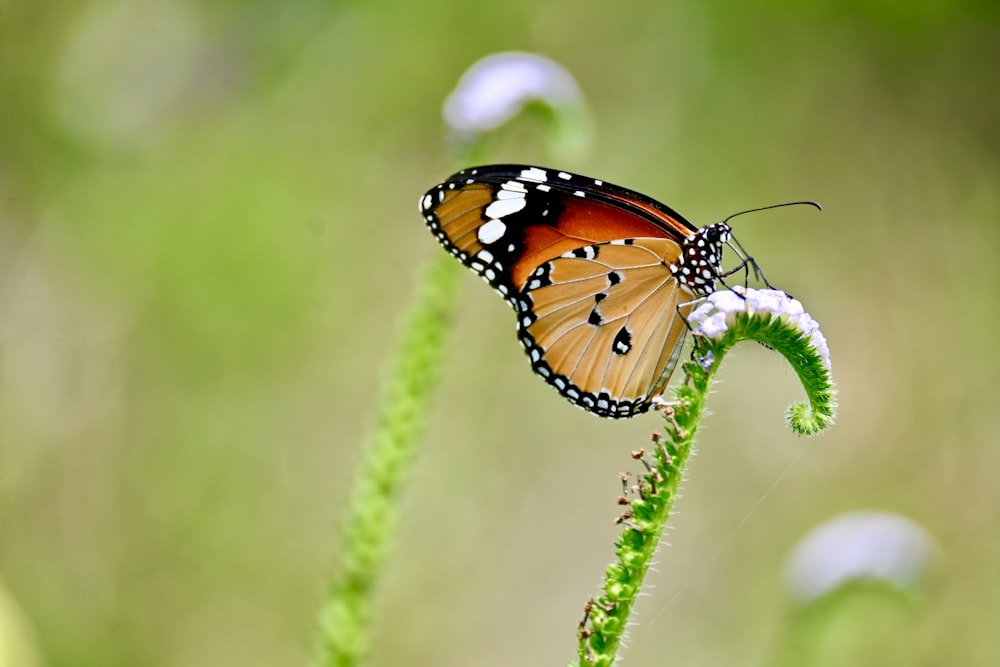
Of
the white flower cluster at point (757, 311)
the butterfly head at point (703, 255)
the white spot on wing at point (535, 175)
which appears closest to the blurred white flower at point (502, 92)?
the white spot on wing at point (535, 175)

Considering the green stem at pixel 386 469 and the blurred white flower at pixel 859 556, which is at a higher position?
the blurred white flower at pixel 859 556

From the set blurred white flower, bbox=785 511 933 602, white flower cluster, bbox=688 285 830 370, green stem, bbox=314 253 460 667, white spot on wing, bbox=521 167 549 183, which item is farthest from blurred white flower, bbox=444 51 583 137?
blurred white flower, bbox=785 511 933 602

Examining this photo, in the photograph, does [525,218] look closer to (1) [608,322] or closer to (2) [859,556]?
(1) [608,322]

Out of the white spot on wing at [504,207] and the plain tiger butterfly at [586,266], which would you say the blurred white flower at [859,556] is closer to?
the plain tiger butterfly at [586,266]

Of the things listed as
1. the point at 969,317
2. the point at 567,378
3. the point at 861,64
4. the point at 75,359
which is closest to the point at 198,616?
the point at 75,359

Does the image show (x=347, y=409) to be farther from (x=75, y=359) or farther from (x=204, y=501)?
(x=75, y=359)

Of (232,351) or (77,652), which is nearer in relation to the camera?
(77,652)

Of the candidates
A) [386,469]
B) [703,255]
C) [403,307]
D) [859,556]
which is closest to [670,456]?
[703,255]
